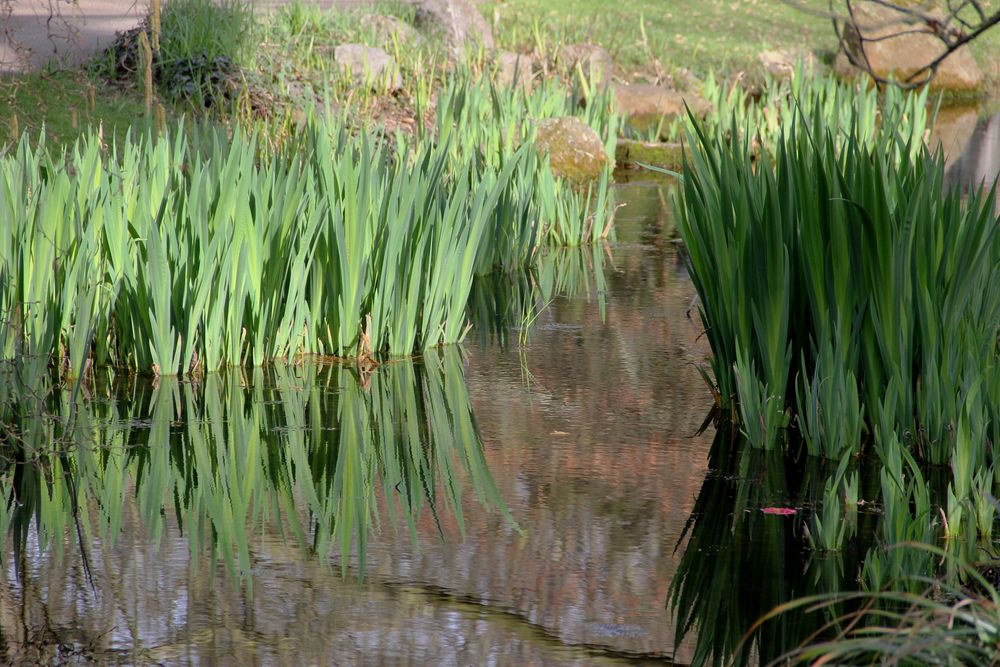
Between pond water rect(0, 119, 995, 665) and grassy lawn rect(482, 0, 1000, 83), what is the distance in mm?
9910

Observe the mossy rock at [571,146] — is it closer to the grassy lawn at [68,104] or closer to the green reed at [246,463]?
the grassy lawn at [68,104]

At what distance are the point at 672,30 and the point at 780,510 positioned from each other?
17.5 metres

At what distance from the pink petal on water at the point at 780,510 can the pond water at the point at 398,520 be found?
0.03m

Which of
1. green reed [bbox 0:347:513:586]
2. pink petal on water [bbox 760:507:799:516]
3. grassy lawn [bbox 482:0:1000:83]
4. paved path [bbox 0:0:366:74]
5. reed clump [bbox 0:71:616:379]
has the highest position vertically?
grassy lawn [bbox 482:0:1000:83]

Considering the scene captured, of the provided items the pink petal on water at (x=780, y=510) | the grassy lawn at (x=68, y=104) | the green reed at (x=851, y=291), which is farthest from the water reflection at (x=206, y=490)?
the grassy lawn at (x=68, y=104)

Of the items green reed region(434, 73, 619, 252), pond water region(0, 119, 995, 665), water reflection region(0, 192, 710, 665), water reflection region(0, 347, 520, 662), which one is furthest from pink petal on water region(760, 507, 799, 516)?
green reed region(434, 73, 619, 252)

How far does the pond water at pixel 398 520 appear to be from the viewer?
2797 mm

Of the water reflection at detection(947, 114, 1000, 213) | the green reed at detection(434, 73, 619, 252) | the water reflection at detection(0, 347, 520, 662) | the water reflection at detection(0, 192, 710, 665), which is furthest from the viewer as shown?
the water reflection at detection(947, 114, 1000, 213)

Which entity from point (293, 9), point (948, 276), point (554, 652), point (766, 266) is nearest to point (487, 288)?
point (766, 266)

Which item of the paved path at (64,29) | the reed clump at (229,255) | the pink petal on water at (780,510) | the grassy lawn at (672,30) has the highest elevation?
the grassy lawn at (672,30)

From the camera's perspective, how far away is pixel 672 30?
2017 centimetres

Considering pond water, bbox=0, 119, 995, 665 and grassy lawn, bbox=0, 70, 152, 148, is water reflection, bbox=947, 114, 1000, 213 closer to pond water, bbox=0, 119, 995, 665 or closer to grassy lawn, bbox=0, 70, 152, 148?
pond water, bbox=0, 119, 995, 665

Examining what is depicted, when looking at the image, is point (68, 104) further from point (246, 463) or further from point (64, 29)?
point (246, 463)

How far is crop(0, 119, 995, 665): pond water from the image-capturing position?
9.18ft
